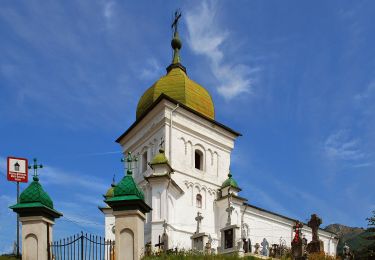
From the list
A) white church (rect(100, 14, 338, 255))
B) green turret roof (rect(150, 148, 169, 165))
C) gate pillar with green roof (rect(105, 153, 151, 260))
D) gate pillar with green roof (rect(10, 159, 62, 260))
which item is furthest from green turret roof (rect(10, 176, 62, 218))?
green turret roof (rect(150, 148, 169, 165))

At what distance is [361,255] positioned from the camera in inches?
975

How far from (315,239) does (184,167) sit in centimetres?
990

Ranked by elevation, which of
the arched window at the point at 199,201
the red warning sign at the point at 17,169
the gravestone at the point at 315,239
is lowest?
the gravestone at the point at 315,239

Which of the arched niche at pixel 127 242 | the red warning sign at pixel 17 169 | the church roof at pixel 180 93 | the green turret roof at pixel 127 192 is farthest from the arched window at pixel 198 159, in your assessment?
the arched niche at pixel 127 242

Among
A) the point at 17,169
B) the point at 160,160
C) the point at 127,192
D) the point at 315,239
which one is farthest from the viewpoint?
the point at 160,160

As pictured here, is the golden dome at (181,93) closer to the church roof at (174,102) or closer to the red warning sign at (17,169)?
the church roof at (174,102)

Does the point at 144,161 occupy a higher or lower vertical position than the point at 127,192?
higher

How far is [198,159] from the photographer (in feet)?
113

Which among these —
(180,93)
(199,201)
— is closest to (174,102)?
(180,93)

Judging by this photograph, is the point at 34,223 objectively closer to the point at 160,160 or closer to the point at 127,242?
the point at 127,242

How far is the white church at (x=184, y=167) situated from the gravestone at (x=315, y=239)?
4.69m

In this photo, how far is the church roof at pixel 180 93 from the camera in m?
34.6

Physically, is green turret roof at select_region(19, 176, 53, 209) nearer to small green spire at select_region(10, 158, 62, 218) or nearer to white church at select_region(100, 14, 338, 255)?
small green spire at select_region(10, 158, 62, 218)

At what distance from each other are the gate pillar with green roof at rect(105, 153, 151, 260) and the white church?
1522 centimetres
